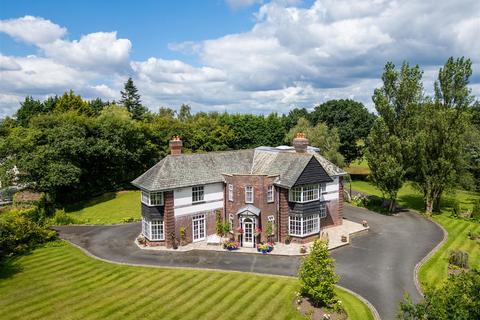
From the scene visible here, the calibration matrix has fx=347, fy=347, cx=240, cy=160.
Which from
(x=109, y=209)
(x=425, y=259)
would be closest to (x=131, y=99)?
(x=109, y=209)

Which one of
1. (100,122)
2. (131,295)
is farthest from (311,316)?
(100,122)

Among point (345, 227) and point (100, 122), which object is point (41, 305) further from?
point (100, 122)

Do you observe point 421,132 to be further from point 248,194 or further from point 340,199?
point 248,194

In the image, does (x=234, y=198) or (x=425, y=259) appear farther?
(x=234, y=198)

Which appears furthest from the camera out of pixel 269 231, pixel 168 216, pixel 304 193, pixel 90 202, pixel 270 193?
pixel 90 202

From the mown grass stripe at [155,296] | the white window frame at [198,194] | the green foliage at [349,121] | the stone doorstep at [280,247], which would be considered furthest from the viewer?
the green foliage at [349,121]

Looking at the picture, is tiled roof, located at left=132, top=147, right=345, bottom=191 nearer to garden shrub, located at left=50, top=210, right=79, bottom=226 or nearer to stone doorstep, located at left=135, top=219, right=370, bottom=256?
stone doorstep, located at left=135, top=219, right=370, bottom=256

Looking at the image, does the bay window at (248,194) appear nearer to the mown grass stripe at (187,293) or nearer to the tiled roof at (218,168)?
the tiled roof at (218,168)

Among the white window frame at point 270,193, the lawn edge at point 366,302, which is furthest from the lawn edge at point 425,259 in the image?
the white window frame at point 270,193
